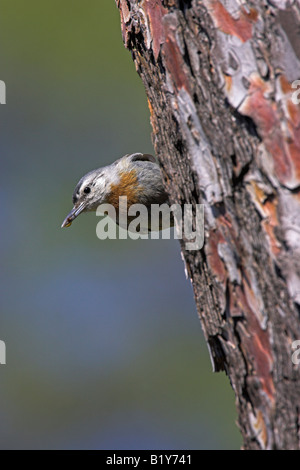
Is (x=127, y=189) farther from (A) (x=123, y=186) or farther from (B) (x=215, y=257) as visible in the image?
(B) (x=215, y=257)

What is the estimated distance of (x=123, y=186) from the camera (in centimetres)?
484

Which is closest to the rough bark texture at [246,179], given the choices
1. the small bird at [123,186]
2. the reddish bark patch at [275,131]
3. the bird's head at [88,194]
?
the reddish bark patch at [275,131]

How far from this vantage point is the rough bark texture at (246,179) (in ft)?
6.47

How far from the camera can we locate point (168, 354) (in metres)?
8.05

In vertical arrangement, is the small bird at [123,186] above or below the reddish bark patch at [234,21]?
above

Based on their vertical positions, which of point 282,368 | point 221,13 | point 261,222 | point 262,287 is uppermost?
point 221,13

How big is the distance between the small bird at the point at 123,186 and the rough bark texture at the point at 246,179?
2.32m

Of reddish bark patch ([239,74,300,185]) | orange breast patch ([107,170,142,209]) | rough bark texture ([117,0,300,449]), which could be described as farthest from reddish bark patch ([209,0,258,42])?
orange breast patch ([107,170,142,209])

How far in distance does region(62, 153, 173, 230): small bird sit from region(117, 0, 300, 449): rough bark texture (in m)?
2.32

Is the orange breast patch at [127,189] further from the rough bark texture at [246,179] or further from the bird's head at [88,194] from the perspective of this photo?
the rough bark texture at [246,179]
